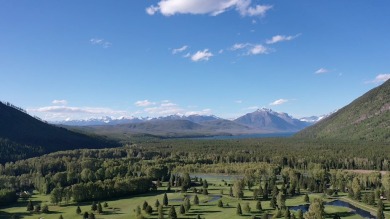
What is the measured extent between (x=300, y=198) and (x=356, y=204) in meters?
22.4

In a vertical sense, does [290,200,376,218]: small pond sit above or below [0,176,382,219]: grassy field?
below

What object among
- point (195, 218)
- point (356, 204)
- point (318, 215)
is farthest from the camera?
point (356, 204)

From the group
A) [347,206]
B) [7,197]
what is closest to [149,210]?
[7,197]

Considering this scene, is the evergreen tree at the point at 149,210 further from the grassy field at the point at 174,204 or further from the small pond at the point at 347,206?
the small pond at the point at 347,206

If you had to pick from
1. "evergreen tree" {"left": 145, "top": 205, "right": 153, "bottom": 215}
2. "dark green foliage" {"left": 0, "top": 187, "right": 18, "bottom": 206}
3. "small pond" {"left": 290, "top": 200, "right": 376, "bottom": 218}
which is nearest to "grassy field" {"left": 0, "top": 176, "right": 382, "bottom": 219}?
"evergreen tree" {"left": 145, "top": 205, "right": 153, "bottom": 215}

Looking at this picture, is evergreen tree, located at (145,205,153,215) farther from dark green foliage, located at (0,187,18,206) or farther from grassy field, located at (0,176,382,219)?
dark green foliage, located at (0,187,18,206)

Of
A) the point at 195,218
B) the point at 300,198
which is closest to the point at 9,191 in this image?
the point at 195,218

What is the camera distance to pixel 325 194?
172000mm

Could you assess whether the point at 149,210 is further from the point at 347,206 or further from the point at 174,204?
the point at 347,206

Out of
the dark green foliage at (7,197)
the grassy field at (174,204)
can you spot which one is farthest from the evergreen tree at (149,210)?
the dark green foliage at (7,197)

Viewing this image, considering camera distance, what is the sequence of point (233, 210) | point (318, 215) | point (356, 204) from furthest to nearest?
point (356, 204)
point (233, 210)
point (318, 215)

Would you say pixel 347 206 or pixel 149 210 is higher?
pixel 149 210

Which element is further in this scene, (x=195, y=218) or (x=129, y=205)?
(x=129, y=205)

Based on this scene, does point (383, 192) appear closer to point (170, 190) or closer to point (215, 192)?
point (215, 192)
